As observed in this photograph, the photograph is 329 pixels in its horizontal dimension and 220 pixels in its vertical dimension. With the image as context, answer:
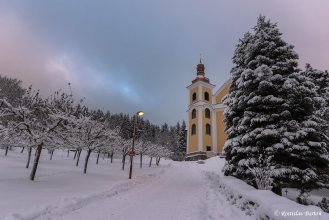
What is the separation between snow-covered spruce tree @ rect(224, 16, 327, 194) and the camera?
13.6 m

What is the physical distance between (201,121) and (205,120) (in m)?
1.08

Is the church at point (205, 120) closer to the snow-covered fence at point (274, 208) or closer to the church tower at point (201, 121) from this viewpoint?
the church tower at point (201, 121)

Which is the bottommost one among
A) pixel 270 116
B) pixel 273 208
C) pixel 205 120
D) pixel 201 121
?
pixel 273 208

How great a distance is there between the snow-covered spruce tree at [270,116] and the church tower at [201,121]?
116ft

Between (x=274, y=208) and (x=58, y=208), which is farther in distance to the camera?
(x=58, y=208)

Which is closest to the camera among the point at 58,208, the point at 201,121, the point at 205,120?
the point at 58,208

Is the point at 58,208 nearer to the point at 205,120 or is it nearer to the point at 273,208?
the point at 273,208

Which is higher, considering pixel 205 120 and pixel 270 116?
pixel 205 120

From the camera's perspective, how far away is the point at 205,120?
177 feet

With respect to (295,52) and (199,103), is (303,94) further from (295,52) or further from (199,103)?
(199,103)

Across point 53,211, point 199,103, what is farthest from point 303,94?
point 199,103

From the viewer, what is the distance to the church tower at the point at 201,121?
52.6 metres

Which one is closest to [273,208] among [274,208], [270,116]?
[274,208]

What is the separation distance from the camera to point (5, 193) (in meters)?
11.9
